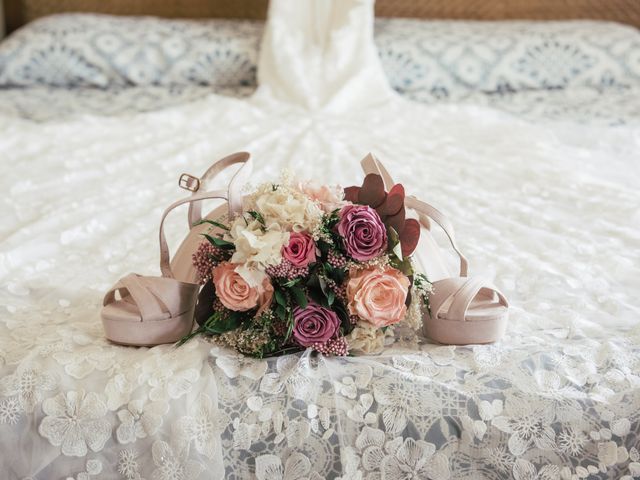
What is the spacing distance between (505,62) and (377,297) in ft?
6.91

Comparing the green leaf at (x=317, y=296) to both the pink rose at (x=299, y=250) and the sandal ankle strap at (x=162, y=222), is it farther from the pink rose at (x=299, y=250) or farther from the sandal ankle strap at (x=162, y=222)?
the sandal ankle strap at (x=162, y=222)

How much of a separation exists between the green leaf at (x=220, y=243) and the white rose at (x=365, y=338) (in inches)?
7.6

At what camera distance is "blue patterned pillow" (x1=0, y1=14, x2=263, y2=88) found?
277 cm

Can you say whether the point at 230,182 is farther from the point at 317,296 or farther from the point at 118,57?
the point at 118,57

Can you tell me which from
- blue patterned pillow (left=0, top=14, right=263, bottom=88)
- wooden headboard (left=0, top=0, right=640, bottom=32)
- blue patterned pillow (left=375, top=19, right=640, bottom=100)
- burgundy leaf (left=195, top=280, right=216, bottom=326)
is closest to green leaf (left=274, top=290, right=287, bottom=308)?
burgundy leaf (left=195, top=280, right=216, bottom=326)

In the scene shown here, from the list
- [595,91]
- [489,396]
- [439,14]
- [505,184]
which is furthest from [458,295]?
[439,14]

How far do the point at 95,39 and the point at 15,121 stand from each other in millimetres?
671

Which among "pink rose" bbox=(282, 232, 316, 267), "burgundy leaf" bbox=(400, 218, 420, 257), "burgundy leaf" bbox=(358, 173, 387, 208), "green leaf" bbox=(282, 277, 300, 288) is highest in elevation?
"burgundy leaf" bbox=(358, 173, 387, 208)

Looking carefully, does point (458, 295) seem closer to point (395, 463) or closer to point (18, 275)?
point (395, 463)

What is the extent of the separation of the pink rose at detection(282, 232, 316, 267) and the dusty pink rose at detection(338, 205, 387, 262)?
0.04 metres

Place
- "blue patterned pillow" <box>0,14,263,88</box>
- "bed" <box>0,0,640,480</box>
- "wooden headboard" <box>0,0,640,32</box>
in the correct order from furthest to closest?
"wooden headboard" <box>0,0,640,32</box>, "blue patterned pillow" <box>0,14,263,88</box>, "bed" <box>0,0,640,480</box>

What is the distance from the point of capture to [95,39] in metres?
2.82

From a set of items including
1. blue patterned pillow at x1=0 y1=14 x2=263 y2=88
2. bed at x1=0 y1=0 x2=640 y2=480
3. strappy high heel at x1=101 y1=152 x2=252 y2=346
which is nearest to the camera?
bed at x1=0 y1=0 x2=640 y2=480

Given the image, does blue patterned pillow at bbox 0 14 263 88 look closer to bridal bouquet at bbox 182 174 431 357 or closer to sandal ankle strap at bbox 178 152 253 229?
sandal ankle strap at bbox 178 152 253 229
